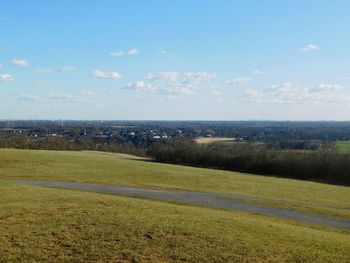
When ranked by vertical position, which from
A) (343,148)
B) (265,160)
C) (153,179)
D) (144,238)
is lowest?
(265,160)

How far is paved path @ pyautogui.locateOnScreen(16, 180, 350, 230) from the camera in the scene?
24.3m

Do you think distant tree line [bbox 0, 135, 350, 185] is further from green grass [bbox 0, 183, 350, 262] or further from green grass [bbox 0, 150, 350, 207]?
green grass [bbox 0, 183, 350, 262]

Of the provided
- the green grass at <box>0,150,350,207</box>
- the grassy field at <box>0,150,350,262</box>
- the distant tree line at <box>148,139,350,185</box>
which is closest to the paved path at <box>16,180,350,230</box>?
the grassy field at <box>0,150,350,262</box>

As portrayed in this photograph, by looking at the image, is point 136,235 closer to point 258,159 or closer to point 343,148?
point 258,159

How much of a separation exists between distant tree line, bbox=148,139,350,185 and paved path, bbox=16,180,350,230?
47273mm

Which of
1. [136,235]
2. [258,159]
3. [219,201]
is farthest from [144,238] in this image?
[258,159]

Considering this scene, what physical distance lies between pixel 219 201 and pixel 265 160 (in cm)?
5623

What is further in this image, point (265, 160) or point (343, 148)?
point (343, 148)

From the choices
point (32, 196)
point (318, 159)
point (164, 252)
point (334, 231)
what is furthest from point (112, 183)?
point (318, 159)

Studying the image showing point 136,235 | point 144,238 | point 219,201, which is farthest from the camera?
point 219,201

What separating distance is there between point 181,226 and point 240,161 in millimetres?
72397

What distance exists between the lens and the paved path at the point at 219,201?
24328mm

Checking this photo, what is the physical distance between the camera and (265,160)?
84.1 m

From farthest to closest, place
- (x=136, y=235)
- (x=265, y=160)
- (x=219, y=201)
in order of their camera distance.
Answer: (x=265, y=160)
(x=219, y=201)
(x=136, y=235)
